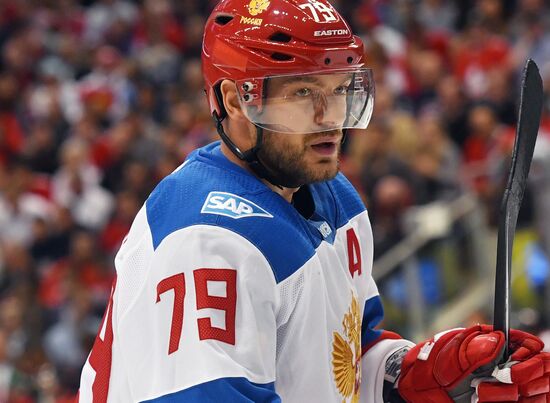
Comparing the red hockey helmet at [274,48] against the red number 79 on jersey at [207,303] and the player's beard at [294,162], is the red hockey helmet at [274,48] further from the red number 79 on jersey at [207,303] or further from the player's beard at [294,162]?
the red number 79 on jersey at [207,303]

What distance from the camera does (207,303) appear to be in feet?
7.50

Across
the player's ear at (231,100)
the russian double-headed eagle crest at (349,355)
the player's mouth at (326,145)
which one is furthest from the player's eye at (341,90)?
the russian double-headed eagle crest at (349,355)

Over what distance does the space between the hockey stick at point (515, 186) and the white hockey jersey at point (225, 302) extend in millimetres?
346

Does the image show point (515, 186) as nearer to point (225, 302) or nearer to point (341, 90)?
point (341, 90)

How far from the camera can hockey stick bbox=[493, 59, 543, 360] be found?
2543mm

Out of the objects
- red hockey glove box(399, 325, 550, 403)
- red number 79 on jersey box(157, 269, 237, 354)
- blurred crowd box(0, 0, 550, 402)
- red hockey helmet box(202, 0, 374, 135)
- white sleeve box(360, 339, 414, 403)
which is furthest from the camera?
blurred crowd box(0, 0, 550, 402)

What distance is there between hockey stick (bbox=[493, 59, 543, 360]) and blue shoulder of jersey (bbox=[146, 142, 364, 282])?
1.36 ft

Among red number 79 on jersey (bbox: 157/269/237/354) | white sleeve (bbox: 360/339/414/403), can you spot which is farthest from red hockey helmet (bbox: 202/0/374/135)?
white sleeve (bbox: 360/339/414/403)

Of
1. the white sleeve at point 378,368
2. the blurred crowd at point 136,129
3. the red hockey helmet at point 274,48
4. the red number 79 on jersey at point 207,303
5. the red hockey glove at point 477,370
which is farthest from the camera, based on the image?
the blurred crowd at point 136,129

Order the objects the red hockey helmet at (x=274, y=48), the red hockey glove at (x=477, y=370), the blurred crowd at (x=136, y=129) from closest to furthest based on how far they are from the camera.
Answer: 1. the red hockey helmet at (x=274, y=48)
2. the red hockey glove at (x=477, y=370)
3. the blurred crowd at (x=136, y=129)

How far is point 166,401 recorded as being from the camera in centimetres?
228

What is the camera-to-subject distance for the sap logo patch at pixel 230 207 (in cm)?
238

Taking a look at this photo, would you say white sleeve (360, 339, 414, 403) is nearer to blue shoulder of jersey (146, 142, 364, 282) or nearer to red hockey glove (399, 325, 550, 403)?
red hockey glove (399, 325, 550, 403)

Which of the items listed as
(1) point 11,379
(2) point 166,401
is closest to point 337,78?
(2) point 166,401
